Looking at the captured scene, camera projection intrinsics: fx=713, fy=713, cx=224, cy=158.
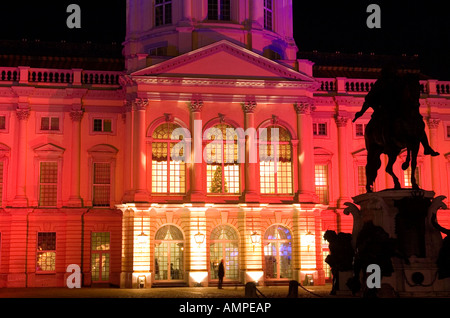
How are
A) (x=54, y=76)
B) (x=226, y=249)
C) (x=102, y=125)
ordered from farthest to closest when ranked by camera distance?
(x=54, y=76), (x=102, y=125), (x=226, y=249)

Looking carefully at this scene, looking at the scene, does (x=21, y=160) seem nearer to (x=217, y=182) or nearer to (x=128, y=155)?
(x=128, y=155)

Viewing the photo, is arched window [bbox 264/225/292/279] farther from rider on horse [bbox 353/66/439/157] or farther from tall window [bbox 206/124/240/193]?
rider on horse [bbox 353/66/439/157]

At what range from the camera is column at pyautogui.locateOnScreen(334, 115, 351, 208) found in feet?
136

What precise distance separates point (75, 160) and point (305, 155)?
1266 cm

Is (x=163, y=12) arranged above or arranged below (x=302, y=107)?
above

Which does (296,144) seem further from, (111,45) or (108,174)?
(111,45)

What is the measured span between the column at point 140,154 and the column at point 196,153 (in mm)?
2397

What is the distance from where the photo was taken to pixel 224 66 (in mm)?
37906

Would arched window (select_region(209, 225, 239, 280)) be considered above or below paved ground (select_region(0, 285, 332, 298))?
above

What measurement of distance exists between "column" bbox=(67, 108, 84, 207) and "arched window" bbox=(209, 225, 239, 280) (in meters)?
7.95

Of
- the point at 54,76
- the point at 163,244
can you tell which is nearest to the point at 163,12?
the point at 54,76

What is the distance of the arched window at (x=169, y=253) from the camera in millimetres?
36031

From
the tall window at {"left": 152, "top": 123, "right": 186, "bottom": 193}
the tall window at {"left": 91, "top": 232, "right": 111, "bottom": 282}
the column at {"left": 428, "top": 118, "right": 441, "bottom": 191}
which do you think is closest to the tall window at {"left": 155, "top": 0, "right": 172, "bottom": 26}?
the tall window at {"left": 152, "top": 123, "right": 186, "bottom": 193}

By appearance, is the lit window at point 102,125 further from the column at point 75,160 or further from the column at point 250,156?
the column at point 250,156
